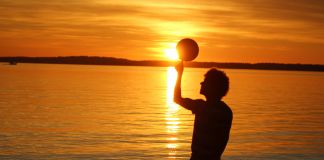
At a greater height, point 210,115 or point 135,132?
point 210,115

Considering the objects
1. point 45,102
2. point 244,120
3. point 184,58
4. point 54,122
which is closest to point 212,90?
point 184,58

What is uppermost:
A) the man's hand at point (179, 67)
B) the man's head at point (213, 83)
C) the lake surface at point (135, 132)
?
the man's hand at point (179, 67)

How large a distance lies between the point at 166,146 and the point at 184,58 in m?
18.8

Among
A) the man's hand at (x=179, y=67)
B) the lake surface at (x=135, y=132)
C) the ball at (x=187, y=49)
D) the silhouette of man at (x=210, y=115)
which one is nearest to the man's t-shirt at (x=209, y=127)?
the silhouette of man at (x=210, y=115)

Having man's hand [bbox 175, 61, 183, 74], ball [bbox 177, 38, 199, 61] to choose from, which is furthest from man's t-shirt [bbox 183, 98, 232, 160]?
ball [bbox 177, 38, 199, 61]

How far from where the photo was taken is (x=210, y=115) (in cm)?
623

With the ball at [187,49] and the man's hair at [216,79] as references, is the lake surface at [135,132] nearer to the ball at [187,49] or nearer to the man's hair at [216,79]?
the ball at [187,49]

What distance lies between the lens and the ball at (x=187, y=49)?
265 inches

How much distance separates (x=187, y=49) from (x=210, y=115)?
1.02 metres

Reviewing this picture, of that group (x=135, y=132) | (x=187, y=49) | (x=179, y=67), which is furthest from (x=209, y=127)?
(x=135, y=132)

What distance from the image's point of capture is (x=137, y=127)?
32.0 meters

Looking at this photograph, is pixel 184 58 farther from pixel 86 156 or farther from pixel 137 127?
pixel 137 127

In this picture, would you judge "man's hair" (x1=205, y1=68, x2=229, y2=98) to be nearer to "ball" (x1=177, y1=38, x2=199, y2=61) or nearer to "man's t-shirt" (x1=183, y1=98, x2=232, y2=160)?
"man's t-shirt" (x1=183, y1=98, x2=232, y2=160)

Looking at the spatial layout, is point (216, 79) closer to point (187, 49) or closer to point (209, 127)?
point (209, 127)
